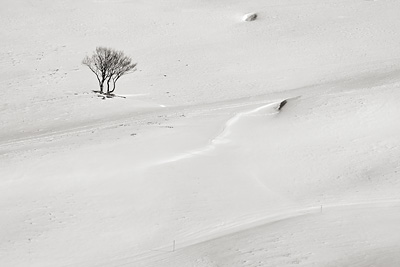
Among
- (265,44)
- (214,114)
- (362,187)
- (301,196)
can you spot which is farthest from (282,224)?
(265,44)

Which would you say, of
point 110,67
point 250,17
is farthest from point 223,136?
point 250,17

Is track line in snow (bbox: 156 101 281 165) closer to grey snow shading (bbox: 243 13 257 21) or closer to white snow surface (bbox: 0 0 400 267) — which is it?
white snow surface (bbox: 0 0 400 267)

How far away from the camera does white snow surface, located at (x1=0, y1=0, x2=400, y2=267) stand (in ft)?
63.5

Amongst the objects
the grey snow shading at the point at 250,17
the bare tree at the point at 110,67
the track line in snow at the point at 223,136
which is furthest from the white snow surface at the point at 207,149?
the grey snow shading at the point at 250,17

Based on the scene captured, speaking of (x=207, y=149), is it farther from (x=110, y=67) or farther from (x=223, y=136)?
(x=110, y=67)

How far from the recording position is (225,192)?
2284 centimetres

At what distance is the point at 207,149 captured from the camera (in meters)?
25.9

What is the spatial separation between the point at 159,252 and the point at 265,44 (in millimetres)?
29126

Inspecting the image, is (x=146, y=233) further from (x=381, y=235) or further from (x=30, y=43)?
(x=30, y=43)

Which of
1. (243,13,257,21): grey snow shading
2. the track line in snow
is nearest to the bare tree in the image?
the track line in snow

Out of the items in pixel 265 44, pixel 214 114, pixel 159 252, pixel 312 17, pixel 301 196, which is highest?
pixel 312 17

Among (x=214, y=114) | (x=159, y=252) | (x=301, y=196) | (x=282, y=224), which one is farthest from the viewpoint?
(x=214, y=114)

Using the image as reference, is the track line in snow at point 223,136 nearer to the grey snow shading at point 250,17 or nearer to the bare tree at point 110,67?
the bare tree at point 110,67

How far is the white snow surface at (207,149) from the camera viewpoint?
19.3 meters
